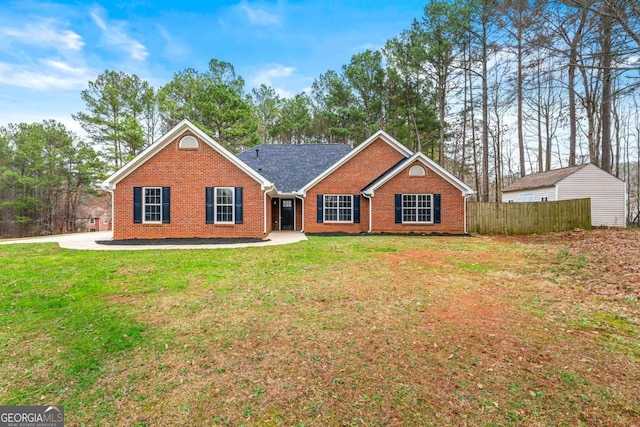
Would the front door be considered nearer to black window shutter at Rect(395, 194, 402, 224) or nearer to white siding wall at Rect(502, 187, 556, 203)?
black window shutter at Rect(395, 194, 402, 224)

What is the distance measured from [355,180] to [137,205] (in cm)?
1135

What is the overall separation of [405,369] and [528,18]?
447 inches

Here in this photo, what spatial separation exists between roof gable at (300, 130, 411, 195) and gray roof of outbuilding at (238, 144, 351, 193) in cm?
165

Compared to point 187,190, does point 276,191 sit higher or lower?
higher

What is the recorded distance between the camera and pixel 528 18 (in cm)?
907

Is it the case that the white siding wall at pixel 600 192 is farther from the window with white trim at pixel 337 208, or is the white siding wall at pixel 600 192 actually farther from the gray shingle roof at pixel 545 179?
the window with white trim at pixel 337 208

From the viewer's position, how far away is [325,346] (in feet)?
12.1

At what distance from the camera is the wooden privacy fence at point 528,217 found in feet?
48.5

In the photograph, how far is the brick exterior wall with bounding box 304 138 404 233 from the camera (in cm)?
1666

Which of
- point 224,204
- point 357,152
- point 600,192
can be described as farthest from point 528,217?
point 224,204

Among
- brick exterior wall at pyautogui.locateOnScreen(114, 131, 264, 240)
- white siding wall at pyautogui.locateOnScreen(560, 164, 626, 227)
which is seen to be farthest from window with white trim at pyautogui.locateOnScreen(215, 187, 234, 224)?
white siding wall at pyautogui.locateOnScreen(560, 164, 626, 227)

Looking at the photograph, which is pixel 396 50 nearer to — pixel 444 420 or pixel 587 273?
pixel 587 273

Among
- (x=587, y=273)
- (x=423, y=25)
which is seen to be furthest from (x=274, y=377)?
(x=423, y=25)

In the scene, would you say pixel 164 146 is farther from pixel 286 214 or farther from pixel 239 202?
pixel 286 214
